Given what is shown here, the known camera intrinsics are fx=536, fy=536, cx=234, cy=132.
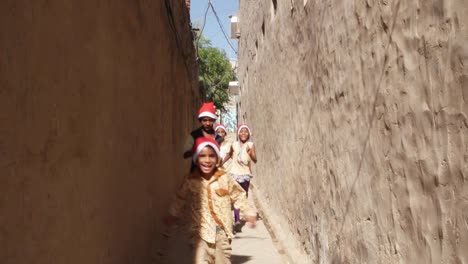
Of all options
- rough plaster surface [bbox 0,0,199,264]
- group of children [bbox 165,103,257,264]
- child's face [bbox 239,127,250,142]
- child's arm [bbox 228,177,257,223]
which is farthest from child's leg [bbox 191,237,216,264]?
child's face [bbox 239,127,250,142]

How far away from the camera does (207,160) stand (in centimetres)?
438

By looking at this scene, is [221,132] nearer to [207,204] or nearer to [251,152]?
[251,152]

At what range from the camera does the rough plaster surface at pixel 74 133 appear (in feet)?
6.51

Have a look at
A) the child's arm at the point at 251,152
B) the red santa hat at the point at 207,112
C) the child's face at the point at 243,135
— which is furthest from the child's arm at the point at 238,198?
the child's face at the point at 243,135

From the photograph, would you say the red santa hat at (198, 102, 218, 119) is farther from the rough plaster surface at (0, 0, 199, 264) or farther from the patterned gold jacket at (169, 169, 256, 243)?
the patterned gold jacket at (169, 169, 256, 243)

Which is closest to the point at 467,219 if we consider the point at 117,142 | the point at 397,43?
the point at 397,43

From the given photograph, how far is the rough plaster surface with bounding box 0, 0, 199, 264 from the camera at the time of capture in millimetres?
1984

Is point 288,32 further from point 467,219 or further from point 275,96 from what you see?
point 467,219

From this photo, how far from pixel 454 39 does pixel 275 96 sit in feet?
21.7

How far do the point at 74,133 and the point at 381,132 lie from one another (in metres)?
1.64

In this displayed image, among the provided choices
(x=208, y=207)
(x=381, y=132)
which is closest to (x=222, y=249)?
(x=208, y=207)

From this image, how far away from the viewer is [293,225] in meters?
6.29

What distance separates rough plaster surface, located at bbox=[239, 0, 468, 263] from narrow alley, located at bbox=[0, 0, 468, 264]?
0.01m

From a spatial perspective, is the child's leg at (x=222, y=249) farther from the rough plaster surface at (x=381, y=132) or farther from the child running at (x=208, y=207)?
the rough plaster surface at (x=381, y=132)
